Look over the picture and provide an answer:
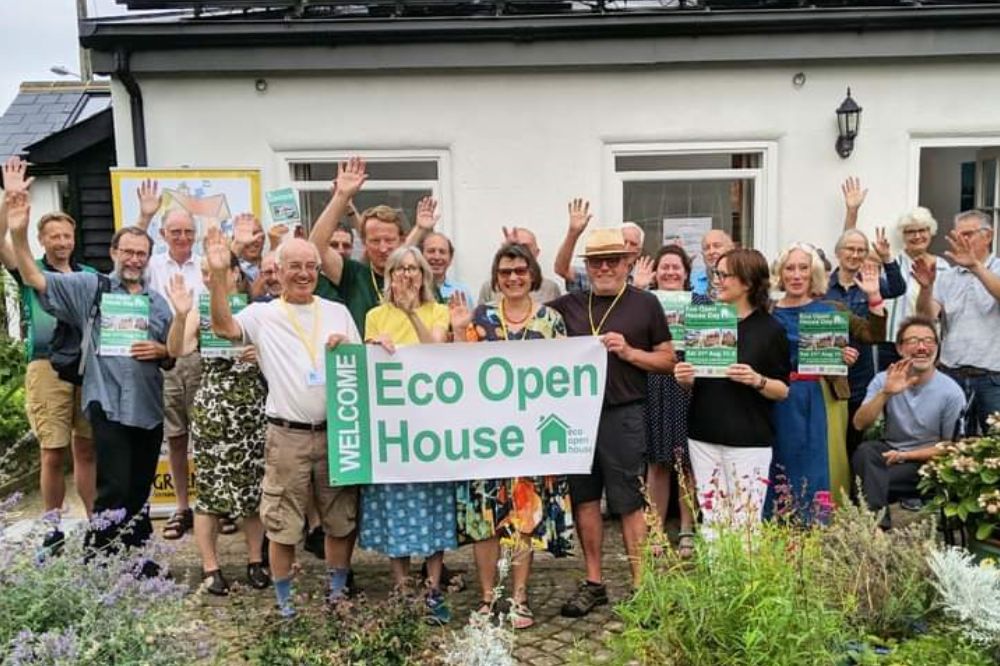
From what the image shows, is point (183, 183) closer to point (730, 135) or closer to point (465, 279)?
point (465, 279)

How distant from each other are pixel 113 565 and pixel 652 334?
267 centimetres

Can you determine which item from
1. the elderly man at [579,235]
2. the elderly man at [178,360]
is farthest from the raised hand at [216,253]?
the elderly man at [579,235]

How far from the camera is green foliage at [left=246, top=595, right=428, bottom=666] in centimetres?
290

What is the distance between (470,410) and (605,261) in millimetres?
1053

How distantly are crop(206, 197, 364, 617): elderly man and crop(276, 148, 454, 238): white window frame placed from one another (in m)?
3.02

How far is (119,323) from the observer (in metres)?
4.38

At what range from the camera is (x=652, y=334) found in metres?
4.10

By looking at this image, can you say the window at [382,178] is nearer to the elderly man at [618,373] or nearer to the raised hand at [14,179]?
the raised hand at [14,179]

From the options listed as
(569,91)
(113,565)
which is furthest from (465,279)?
(113,565)

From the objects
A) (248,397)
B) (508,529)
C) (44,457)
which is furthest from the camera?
(44,457)

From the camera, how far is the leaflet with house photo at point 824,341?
425 cm

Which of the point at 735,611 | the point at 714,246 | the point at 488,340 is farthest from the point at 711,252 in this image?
the point at 735,611

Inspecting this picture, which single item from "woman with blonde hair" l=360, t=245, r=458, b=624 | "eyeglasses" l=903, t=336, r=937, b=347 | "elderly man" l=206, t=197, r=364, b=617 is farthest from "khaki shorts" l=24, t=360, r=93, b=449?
"eyeglasses" l=903, t=336, r=937, b=347

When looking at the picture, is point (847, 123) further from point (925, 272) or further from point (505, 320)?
point (505, 320)
